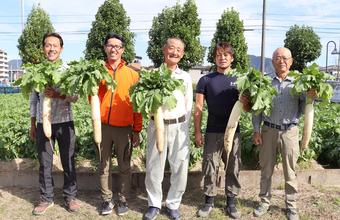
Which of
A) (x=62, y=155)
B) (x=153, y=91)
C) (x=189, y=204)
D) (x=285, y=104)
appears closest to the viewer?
(x=153, y=91)

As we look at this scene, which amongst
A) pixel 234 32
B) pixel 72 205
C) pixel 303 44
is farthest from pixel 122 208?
pixel 303 44

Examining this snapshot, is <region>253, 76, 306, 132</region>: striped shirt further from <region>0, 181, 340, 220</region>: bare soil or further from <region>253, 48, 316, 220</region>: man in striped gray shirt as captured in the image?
<region>0, 181, 340, 220</region>: bare soil

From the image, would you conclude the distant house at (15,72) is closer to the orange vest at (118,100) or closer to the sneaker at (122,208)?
the orange vest at (118,100)

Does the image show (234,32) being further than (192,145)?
Yes

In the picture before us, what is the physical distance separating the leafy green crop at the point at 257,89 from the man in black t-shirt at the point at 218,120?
4.9 inches

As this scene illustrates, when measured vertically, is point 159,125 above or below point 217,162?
above

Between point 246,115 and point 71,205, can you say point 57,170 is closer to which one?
point 71,205

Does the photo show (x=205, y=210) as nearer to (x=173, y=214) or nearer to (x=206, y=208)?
(x=206, y=208)

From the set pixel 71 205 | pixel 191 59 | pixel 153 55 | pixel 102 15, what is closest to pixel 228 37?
pixel 191 59

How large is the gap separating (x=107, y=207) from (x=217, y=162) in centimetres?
144

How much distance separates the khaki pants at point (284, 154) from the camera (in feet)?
14.5

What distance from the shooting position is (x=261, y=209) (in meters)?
4.66

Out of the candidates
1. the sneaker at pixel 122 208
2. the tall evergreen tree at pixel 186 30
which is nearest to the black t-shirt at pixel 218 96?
the sneaker at pixel 122 208

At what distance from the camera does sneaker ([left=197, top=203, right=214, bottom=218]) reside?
4.61m
